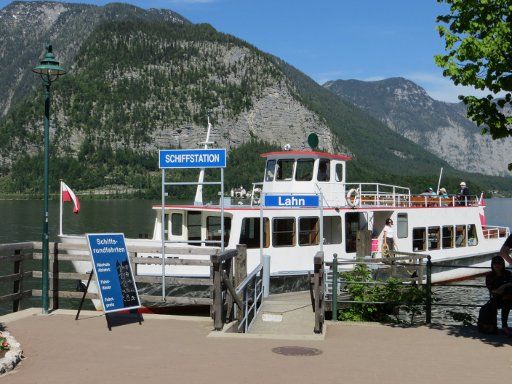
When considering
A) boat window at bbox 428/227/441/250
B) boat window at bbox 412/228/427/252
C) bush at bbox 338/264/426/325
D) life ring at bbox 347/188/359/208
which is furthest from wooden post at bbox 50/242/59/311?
boat window at bbox 428/227/441/250

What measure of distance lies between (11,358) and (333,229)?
48.9 feet

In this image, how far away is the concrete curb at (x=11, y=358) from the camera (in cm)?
859

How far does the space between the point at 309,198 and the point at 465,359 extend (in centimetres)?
997

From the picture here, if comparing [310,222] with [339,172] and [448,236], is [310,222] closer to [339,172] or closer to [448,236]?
[339,172]

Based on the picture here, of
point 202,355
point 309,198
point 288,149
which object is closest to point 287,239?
point 309,198

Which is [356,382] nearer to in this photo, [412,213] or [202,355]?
[202,355]

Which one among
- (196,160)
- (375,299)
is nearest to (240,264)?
(196,160)

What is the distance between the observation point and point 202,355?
960cm

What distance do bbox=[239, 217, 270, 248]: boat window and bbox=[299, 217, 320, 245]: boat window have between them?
4.34 feet

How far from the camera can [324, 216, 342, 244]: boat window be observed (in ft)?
72.9

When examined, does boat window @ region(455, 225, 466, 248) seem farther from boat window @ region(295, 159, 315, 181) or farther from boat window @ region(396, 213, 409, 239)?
boat window @ region(295, 159, 315, 181)

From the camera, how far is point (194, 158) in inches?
526

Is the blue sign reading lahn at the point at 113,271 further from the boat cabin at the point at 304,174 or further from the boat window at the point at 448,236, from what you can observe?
the boat window at the point at 448,236

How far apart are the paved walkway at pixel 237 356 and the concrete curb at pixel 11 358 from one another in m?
0.14
